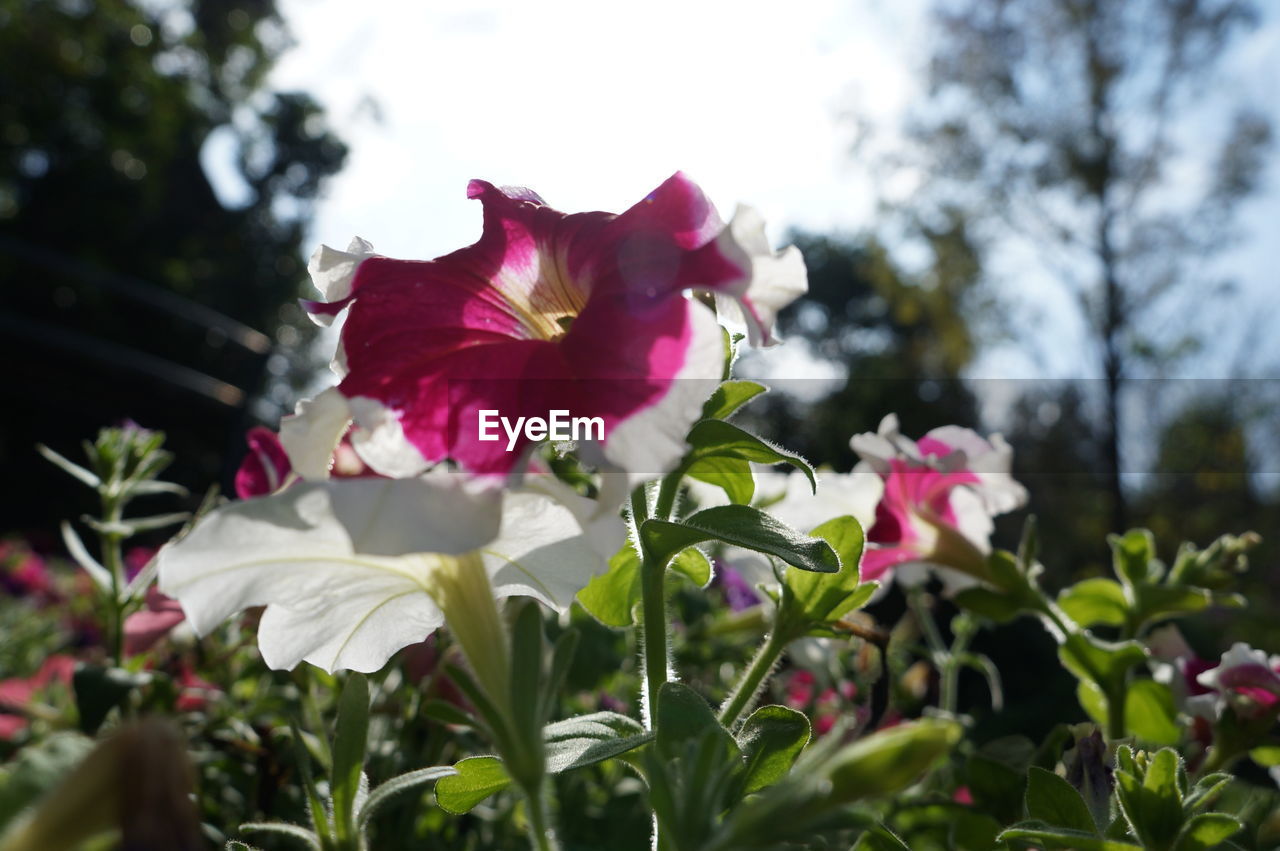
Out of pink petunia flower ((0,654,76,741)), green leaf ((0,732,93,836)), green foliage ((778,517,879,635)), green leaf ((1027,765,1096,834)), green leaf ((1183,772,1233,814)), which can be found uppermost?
green leaf ((0,732,93,836))

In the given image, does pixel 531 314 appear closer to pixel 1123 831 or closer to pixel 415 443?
pixel 415 443

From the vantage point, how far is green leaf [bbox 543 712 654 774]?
12.6 inches

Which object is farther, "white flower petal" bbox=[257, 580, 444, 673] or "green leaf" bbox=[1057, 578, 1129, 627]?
"green leaf" bbox=[1057, 578, 1129, 627]

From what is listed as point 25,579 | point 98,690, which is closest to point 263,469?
point 98,690

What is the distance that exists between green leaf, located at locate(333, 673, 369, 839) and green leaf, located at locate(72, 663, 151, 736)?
0.26 m

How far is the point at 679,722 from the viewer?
0.32 meters

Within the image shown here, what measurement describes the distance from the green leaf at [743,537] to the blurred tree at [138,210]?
11.8 ft

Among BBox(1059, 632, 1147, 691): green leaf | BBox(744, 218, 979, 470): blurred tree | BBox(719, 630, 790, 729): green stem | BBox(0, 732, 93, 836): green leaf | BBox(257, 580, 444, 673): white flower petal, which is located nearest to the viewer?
BBox(0, 732, 93, 836): green leaf

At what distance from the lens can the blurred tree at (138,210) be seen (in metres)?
5.81

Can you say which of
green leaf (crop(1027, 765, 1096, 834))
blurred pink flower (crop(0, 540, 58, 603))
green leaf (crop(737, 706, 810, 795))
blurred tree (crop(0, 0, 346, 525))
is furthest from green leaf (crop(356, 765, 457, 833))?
blurred tree (crop(0, 0, 346, 525))

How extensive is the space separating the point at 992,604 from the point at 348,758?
45 cm

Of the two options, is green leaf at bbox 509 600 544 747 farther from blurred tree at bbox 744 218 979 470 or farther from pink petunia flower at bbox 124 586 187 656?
blurred tree at bbox 744 218 979 470

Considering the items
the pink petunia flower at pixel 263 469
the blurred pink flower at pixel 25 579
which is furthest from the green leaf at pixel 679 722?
the blurred pink flower at pixel 25 579

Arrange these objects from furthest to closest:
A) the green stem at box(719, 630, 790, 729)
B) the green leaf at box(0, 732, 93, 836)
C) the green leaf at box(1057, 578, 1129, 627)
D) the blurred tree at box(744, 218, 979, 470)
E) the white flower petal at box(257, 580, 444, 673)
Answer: the blurred tree at box(744, 218, 979, 470), the green leaf at box(1057, 578, 1129, 627), the green stem at box(719, 630, 790, 729), the white flower petal at box(257, 580, 444, 673), the green leaf at box(0, 732, 93, 836)
